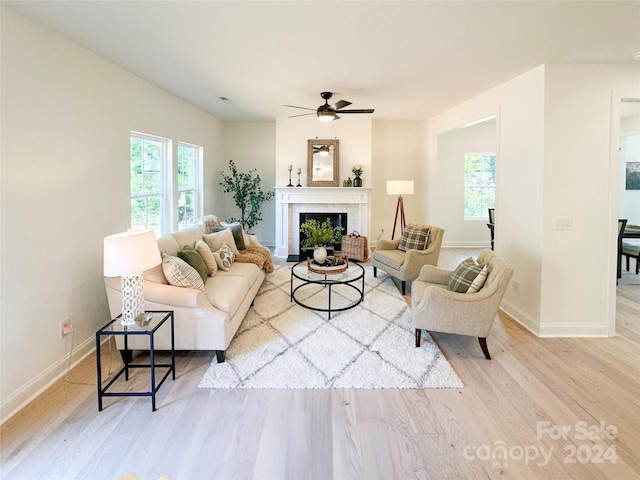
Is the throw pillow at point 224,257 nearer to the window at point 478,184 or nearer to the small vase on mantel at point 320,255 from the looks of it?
the small vase on mantel at point 320,255

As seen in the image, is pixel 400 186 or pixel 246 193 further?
pixel 246 193

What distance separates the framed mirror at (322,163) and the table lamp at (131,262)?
439 cm

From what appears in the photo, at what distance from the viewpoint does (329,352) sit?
9.93ft

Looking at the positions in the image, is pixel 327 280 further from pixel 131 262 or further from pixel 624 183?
pixel 624 183

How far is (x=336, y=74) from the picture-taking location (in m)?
3.73

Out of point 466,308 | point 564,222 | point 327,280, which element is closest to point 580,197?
point 564,222

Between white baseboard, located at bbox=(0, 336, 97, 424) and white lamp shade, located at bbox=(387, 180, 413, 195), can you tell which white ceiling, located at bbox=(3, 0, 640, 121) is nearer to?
white lamp shade, located at bbox=(387, 180, 413, 195)

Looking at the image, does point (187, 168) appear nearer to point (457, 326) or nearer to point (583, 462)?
point (457, 326)

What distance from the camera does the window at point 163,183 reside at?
4.22 m

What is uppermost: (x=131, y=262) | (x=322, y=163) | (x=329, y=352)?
(x=322, y=163)

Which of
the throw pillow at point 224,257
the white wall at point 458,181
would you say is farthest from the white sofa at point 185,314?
the white wall at point 458,181

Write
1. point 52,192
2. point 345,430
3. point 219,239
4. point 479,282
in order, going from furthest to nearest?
point 219,239 < point 479,282 < point 52,192 < point 345,430

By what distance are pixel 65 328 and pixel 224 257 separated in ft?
5.42

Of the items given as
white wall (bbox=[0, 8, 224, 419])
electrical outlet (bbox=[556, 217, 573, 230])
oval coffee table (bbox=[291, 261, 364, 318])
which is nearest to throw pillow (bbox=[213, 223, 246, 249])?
oval coffee table (bbox=[291, 261, 364, 318])
